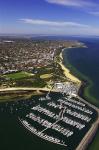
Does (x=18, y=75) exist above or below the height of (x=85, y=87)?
above

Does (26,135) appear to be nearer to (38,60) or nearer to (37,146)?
(37,146)

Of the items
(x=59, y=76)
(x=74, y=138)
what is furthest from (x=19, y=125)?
(x=59, y=76)

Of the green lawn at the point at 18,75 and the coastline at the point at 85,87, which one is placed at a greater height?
the green lawn at the point at 18,75

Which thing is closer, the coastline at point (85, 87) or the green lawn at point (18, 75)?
the coastline at point (85, 87)

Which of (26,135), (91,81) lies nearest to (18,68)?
(91,81)

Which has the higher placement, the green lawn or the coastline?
the green lawn

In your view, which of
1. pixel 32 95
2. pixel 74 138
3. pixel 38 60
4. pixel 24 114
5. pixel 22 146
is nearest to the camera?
pixel 22 146

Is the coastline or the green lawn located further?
the green lawn

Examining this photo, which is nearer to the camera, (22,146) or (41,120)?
(22,146)

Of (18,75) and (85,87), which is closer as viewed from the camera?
(85,87)

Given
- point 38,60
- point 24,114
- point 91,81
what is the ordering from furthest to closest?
point 38,60
point 91,81
point 24,114
